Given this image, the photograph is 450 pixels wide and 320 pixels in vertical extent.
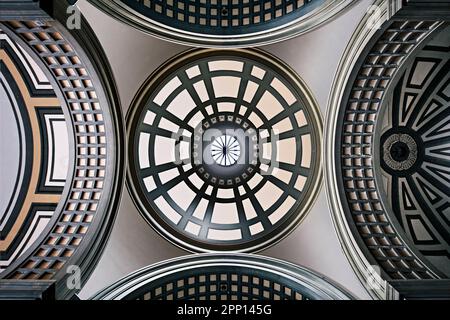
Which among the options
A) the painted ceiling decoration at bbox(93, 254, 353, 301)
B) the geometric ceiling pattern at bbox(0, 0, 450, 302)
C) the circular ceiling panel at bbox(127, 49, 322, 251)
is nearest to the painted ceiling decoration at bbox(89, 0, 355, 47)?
the geometric ceiling pattern at bbox(0, 0, 450, 302)

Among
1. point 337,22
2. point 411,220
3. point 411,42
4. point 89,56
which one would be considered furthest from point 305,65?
point 411,220

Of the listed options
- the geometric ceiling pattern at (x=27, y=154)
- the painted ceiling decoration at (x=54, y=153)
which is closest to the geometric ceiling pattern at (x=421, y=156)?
the painted ceiling decoration at (x=54, y=153)

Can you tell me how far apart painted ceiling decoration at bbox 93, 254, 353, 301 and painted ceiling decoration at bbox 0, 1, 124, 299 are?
156cm

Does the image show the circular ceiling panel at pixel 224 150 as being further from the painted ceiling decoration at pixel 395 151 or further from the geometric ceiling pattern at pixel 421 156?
the geometric ceiling pattern at pixel 421 156

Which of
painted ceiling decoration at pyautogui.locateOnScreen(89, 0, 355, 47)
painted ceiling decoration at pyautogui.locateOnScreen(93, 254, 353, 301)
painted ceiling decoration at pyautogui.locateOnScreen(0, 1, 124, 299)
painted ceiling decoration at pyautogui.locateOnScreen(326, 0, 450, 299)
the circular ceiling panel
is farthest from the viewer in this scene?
the circular ceiling panel

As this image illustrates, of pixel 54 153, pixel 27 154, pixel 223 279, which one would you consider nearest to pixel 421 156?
pixel 223 279

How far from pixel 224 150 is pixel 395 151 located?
5.13 meters

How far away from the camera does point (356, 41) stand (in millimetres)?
8039

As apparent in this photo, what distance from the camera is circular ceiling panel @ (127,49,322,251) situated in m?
9.71

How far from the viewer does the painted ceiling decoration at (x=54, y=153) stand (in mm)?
Result: 7074

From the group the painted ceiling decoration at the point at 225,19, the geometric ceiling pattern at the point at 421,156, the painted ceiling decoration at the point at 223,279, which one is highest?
the painted ceiling decoration at the point at 225,19

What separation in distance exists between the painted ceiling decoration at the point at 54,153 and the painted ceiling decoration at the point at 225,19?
1456 millimetres

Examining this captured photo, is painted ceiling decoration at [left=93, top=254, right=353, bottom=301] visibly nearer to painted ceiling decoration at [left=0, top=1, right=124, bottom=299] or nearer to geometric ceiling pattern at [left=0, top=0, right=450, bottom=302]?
geometric ceiling pattern at [left=0, top=0, right=450, bottom=302]

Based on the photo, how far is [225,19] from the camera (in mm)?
9148
